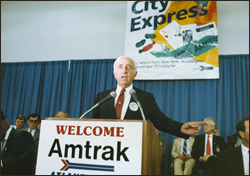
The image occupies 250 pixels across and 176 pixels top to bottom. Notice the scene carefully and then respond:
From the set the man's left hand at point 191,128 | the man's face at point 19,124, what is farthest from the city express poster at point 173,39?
the man's left hand at point 191,128

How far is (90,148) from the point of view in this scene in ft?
5.06

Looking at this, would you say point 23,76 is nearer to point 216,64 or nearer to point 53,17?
point 53,17

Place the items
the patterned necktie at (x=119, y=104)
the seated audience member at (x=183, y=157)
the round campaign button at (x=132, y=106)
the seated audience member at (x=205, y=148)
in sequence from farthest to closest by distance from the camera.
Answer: the seated audience member at (x=183, y=157) → the seated audience member at (x=205, y=148) → the patterned necktie at (x=119, y=104) → the round campaign button at (x=132, y=106)

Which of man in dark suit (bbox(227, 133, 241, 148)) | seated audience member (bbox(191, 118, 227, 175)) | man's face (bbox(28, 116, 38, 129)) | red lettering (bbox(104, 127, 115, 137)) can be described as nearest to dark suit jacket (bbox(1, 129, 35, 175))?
red lettering (bbox(104, 127, 115, 137))

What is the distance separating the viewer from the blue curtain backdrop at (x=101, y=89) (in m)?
6.08

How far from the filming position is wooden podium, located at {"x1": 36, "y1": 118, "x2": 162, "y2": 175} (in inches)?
57.9

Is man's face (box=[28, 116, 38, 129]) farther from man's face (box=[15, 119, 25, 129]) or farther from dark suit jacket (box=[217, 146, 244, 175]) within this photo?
dark suit jacket (box=[217, 146, 244, 175])

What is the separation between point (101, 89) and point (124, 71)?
15.6 ft

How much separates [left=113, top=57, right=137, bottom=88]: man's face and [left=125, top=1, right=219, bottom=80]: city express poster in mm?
4075

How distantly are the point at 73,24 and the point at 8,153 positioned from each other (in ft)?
18.2

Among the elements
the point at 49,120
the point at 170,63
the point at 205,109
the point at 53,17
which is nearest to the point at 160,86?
the point at 170,63

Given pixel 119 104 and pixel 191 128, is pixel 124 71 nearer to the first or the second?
pixel 119 104

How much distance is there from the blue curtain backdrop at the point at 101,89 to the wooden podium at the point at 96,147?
476cm

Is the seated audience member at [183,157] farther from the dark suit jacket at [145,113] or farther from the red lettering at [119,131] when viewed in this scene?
the red lettering at [119,131]
